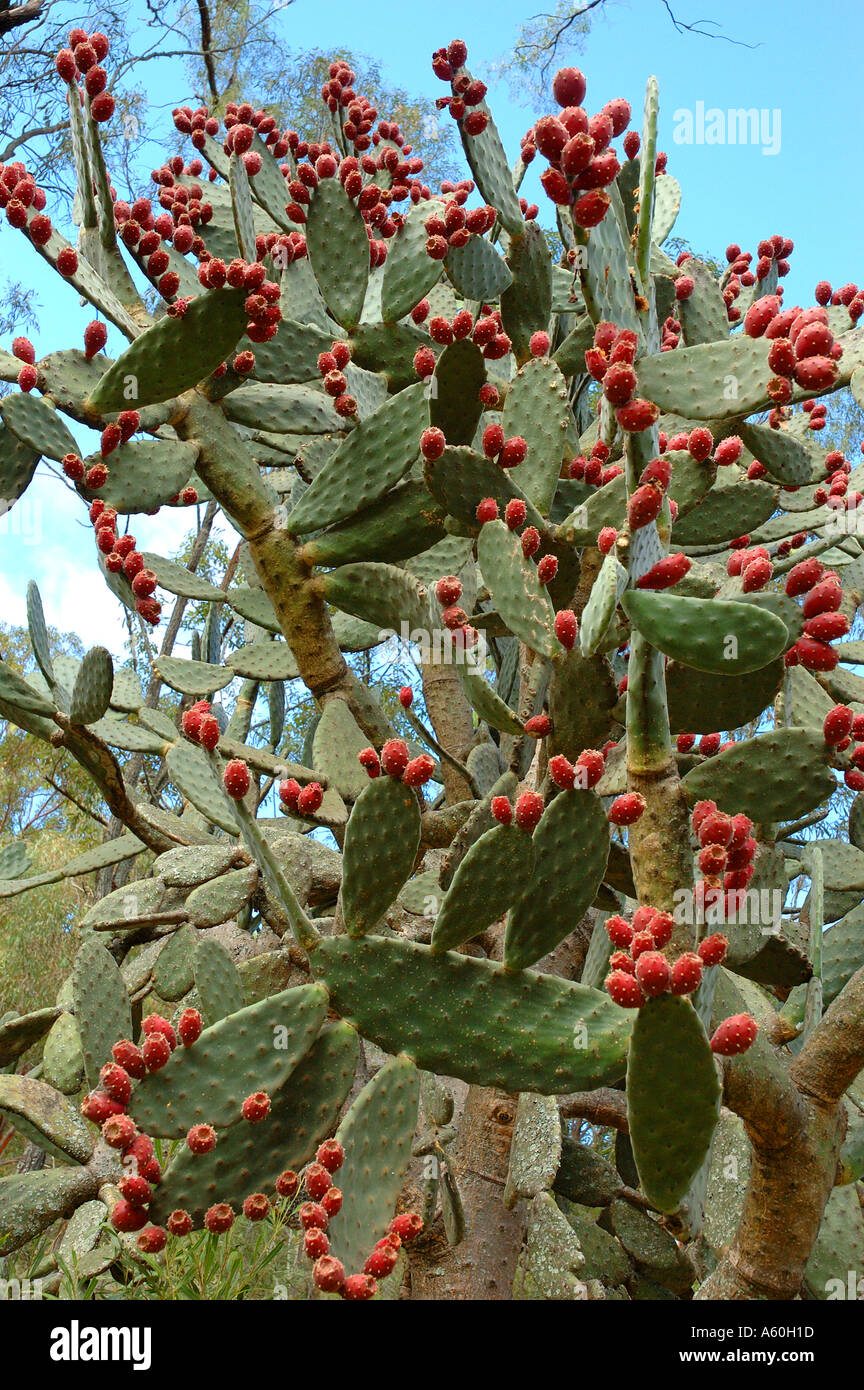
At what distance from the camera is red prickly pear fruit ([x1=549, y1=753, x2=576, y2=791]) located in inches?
56.5

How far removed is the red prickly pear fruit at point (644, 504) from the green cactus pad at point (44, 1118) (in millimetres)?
1773

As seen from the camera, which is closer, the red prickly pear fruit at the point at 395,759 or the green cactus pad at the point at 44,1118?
the red prickly pear fruit at the point at 395,759

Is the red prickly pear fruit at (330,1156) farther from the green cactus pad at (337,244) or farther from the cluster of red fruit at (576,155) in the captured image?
the green cactus pad at (337,244)

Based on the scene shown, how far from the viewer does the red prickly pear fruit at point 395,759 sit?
1439 millimetres

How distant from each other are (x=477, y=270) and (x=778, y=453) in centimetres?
75

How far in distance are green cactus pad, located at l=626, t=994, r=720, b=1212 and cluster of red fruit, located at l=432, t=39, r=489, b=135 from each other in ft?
6.81

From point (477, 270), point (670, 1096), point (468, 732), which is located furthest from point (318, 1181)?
point (468, 732)

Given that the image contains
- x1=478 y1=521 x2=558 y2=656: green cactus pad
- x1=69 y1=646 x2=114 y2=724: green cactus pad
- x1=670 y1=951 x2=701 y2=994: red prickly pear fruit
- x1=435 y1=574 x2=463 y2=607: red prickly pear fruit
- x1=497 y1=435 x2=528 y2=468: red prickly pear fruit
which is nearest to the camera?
x1=670 y1=951 x2=701 y2=994: red prickly pear fruit

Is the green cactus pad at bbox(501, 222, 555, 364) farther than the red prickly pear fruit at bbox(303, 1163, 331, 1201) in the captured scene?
Yes

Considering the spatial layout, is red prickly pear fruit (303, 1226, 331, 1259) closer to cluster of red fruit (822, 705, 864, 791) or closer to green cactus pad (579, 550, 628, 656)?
green cactus pad (579, 550, 628, 656)

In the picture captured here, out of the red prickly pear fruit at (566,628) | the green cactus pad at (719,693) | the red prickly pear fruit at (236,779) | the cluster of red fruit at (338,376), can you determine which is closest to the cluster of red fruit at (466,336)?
the cluster of red fruit at (338,376)

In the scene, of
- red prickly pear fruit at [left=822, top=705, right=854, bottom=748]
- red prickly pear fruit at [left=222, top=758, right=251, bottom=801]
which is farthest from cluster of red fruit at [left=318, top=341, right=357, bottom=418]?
red prickly pear fruit at [left=822, top=705, right=854, bottom=748]

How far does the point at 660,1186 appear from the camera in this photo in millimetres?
1234
